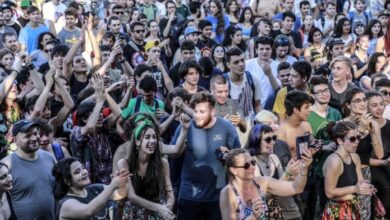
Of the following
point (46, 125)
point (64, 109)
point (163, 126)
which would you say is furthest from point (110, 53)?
point (46, 125)

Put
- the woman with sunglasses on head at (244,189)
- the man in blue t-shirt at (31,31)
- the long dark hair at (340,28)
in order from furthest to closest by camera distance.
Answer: the long dark hair at (340,28) → the man in blue t-shirt at (31,31) → the woman with sunglasses on head at (244,189)

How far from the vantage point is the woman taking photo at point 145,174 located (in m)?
7.38

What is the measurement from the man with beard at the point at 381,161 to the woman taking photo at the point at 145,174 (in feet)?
8.64

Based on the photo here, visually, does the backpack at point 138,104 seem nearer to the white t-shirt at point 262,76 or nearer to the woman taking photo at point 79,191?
the white t-shirt at point 262,76

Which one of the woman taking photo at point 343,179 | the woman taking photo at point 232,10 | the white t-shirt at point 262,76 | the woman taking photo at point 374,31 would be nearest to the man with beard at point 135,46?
the white t-shirt at point 262,76

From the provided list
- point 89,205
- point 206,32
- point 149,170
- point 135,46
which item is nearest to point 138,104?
point 149,170

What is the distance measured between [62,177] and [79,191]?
173mm

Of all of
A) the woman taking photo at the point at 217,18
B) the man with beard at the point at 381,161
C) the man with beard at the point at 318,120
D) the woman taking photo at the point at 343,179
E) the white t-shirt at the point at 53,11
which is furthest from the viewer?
the white t-shirt at the point at 53,11

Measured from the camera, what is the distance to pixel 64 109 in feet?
31.5

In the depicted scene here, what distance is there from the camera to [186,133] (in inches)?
310

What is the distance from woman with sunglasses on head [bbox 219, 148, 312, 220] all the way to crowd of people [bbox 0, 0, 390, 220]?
10mm

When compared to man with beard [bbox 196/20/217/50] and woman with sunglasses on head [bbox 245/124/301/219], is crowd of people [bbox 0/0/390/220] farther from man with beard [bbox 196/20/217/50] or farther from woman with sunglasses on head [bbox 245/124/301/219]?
man with beard [bbox 196/20/217/50]

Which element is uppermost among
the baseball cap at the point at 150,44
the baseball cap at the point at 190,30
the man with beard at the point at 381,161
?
the baseball cap at the point at 190,30

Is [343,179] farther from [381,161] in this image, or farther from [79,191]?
[79,191]
